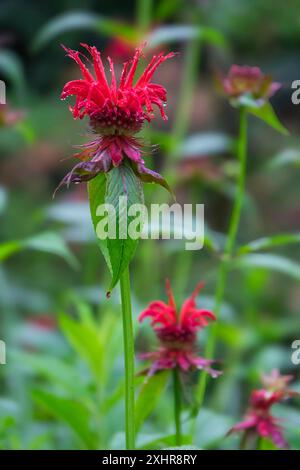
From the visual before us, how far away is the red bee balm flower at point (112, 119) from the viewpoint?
0.66 metres

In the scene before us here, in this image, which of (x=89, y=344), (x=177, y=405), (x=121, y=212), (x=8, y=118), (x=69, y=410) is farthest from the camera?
(x=8, y=118)

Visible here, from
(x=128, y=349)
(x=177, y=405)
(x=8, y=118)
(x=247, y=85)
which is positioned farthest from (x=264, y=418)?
(x=8, y=118)

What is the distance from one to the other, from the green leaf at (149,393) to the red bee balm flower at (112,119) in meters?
0.25

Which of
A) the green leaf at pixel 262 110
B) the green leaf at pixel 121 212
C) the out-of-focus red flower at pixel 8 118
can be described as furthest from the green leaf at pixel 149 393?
the out-of-focus red flower at pixel 8 118

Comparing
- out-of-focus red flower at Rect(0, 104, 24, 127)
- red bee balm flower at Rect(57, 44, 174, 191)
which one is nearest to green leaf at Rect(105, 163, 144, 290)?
red bee balm flower at Rect(57, 44, 174, 191)

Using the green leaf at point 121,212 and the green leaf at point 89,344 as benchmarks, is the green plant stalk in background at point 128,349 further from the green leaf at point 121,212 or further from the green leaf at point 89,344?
the green leaf at point 89,344

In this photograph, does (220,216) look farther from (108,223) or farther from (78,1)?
(108,223)

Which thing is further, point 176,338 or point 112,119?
point 176,338

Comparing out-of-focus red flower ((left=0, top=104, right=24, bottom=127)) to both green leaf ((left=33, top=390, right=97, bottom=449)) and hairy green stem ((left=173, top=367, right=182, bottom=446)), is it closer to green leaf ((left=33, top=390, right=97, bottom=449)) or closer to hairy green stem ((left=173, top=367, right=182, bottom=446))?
green leaf ((left=33, top=390, right=97, bottom=449))

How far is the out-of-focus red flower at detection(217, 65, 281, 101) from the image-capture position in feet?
3.19

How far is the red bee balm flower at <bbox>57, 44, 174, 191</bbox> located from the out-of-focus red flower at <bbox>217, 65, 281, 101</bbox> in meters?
0.28

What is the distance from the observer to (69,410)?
942 mm

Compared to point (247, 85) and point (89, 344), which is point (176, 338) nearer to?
point (89, 344)

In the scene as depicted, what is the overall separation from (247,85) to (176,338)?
1.29 feet
